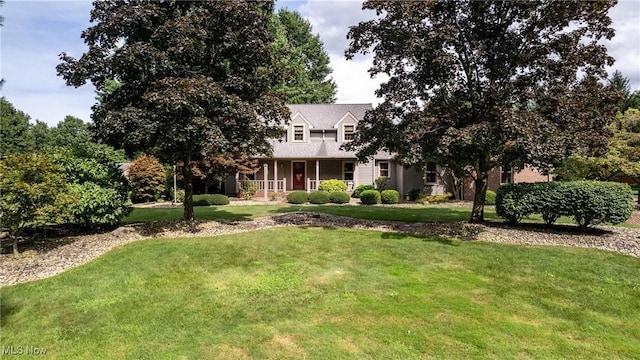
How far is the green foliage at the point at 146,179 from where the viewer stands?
991 inches

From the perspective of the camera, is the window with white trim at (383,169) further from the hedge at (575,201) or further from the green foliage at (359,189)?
the hedge at (575,201)

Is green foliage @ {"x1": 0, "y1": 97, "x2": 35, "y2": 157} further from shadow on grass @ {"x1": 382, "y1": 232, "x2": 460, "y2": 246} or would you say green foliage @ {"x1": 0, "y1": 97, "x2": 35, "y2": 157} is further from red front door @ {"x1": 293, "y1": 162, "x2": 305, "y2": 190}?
shadow on grass @ {"x1": 382, "y1": 232, "x2": 460, "y2": 246}

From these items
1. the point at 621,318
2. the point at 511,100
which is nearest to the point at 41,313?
the point at 621,318

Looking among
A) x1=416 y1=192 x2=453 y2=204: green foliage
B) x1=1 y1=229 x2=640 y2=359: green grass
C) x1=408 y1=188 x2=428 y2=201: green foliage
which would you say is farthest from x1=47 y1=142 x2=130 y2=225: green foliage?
x1=408 y1=188 x2=428 y2=201: green foliage

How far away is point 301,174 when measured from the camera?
29.3m

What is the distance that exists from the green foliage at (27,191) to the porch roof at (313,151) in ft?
61.2

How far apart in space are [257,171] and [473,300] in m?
21.9

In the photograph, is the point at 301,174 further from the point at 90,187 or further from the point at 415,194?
the point at 90,187

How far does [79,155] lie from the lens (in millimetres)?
11359

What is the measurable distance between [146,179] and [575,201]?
23.7 meters

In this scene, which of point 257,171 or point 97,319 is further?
point 257,171

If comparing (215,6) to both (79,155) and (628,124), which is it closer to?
(79,155)

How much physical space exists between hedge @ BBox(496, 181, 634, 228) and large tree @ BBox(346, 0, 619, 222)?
2.83 ft

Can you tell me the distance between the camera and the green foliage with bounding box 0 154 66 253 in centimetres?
850
